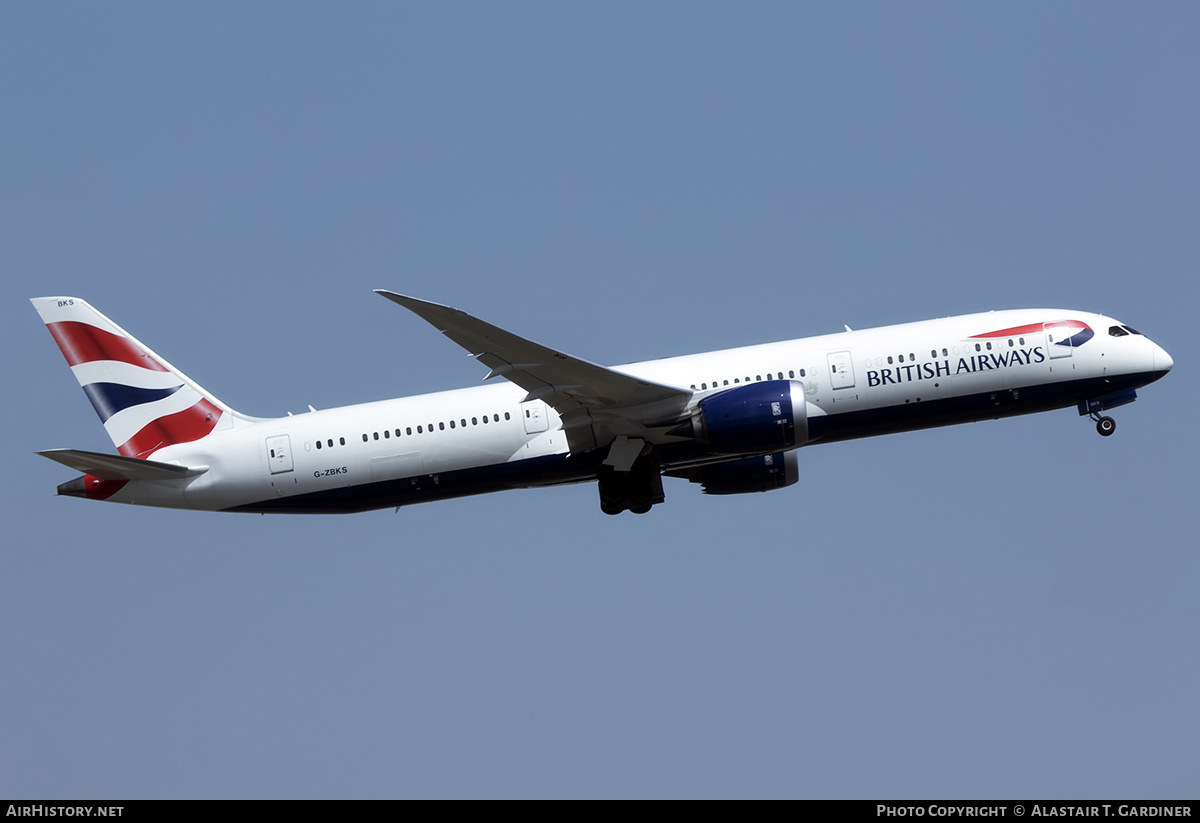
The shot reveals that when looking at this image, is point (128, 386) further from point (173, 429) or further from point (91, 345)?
point (173, 429)

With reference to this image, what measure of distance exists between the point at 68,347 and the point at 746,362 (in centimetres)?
1989

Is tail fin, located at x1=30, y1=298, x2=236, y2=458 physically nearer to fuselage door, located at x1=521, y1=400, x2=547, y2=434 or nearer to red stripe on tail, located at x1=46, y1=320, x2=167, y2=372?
red stripe on tail, located at x1=46, y1=320, x2=167, y2=372

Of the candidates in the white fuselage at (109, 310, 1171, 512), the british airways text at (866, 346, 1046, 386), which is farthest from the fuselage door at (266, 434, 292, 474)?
the british airways text at (866, 346, 1046, 386)

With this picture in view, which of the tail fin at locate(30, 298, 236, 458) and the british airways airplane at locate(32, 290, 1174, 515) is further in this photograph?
the tail fin at locate(30, 298, 236, 458)

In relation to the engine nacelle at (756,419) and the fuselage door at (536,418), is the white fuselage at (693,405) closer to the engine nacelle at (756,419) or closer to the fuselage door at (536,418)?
the fuselage door at (536,418)

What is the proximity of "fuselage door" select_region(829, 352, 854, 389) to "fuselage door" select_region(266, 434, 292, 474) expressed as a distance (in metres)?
14.7

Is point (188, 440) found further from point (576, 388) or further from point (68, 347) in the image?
point (576, 388)

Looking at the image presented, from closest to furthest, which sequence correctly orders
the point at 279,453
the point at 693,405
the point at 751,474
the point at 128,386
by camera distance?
the point at 693,405 → the point at 279,453 → the point at 128,386 → the point at 751,474

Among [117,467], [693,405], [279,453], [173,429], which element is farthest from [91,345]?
[693,405]

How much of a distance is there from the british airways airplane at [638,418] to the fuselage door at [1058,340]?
1.5 inches

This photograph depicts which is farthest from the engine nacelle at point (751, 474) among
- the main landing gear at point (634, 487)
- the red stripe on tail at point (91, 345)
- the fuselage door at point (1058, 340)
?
the red stripe on tail at point (91, 345)

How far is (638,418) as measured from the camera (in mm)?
36969

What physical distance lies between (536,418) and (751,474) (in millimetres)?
7294

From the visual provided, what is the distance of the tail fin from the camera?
4016cm
